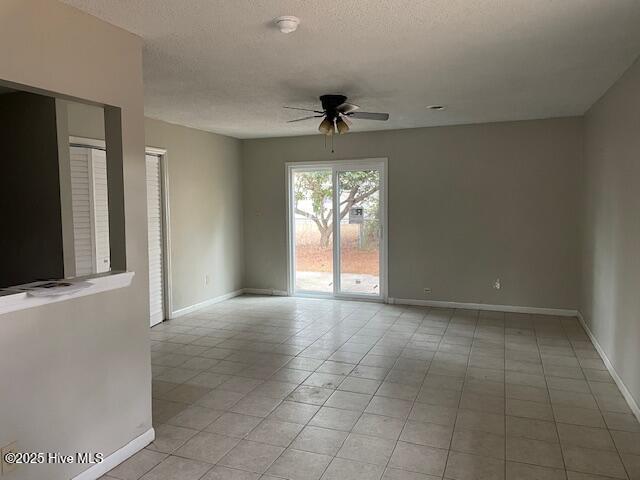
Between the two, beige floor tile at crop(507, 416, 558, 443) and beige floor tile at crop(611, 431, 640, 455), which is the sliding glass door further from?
beige floor tile at crop(611, 431, 640, 455)

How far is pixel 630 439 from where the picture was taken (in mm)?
2797

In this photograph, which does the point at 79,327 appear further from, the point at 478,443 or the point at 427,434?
the point at 478,443

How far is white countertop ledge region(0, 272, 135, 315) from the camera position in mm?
1985

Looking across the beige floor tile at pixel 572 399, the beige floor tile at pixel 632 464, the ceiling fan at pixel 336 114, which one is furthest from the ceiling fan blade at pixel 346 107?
the beige floor tile at pixel 632 464

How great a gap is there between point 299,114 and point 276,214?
2.24 metres

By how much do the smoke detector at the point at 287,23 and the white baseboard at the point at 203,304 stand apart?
4105mm

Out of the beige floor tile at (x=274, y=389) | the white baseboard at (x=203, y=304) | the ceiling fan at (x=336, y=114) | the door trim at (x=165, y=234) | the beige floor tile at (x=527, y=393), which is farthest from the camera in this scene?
the white baseboard at (x=203, y=304)

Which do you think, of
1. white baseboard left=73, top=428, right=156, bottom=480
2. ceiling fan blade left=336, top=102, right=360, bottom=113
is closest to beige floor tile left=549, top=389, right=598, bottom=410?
white baseboard left=73, top=428, right=156, bottom=480

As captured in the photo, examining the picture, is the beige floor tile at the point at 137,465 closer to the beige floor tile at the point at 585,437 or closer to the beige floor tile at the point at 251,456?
the beige floor tile at the point at 251,456

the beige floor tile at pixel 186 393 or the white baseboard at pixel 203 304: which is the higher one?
the white baseboard at pixel 203 304

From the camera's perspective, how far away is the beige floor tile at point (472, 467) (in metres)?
2.44

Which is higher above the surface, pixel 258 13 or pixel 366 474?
pixel 258 13

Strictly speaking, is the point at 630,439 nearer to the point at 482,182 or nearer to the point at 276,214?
the point at 482,182

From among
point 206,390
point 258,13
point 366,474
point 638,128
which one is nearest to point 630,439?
point 366,474
